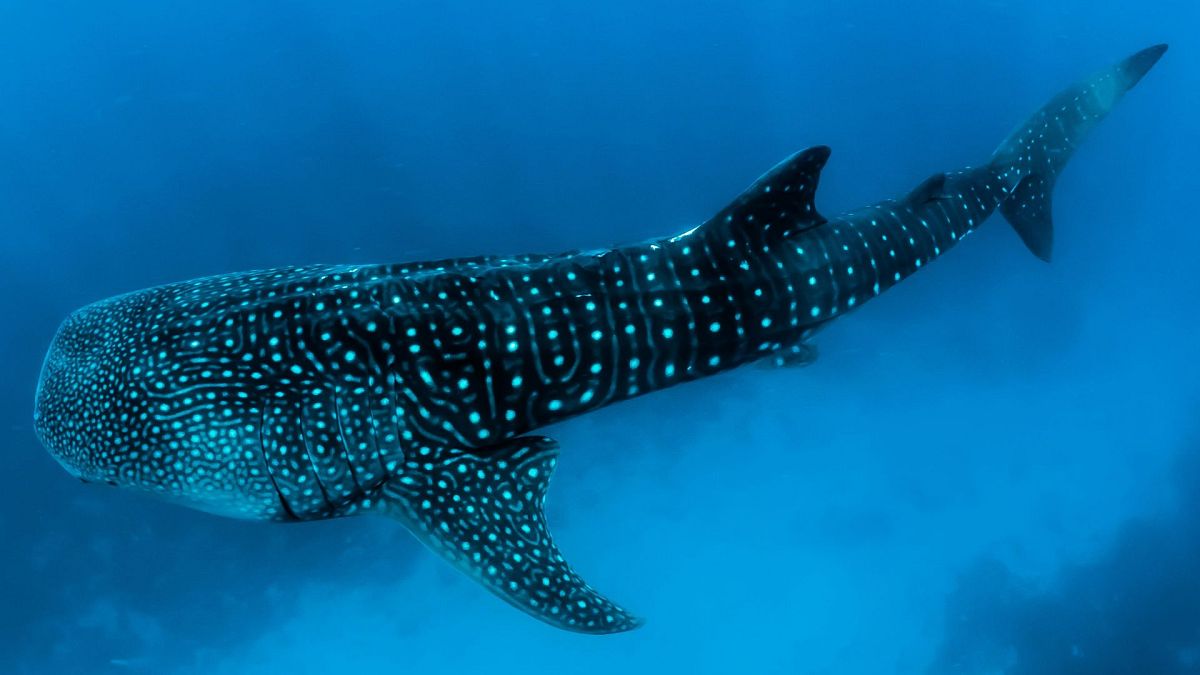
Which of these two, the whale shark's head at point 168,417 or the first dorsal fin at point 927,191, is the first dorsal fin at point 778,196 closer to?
the first dorsal fin at point 927,191

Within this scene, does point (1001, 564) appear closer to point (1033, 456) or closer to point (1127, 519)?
point (1033, 456)

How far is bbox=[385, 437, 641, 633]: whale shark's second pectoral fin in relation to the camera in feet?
11.9

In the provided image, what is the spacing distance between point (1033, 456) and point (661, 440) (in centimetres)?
480

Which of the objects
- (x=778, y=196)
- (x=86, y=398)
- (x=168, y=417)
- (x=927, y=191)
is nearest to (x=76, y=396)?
(x=86, y=398)

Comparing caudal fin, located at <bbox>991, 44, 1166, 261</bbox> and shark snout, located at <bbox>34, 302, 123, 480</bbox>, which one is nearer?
shark snout, located at <bbox>34, 302, 123, 480</bbox>

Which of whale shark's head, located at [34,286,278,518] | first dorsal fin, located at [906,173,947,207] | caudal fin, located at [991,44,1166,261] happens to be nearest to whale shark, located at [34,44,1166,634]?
whale shark's head, located at [34,286,278,518]

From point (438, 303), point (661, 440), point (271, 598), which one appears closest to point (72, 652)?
point (271, 598)

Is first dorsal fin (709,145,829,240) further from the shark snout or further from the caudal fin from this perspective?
the shark snout

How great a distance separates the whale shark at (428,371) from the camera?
3.59m

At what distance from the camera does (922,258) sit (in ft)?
15.9

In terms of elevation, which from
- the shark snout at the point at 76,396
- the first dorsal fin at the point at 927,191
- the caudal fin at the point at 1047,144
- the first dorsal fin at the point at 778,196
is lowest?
the shark snout at the point at 76,396

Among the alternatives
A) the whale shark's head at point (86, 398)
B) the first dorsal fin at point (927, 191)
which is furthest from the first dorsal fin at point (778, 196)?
the whale shark's head at point (86, 398)

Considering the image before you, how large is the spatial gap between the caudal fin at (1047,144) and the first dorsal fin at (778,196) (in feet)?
7.69

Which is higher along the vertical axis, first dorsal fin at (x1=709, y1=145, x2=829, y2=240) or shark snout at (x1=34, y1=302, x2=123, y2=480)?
first dorsal fin at (x1=709, y1=145, x2=829, y2=240)
